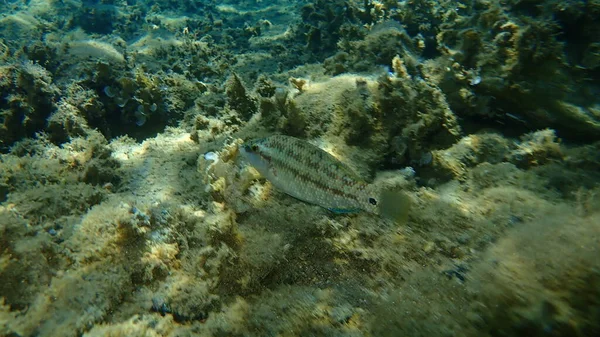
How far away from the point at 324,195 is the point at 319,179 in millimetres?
125

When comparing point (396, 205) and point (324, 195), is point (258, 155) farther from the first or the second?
point (396, 205)

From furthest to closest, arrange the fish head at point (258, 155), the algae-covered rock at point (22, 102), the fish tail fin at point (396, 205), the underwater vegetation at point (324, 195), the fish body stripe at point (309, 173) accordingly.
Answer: the algae-covered rock at point (22, 102) < the fish head at point (258, 155) < the fish body stripe at point (309, 173) < the fish tail fin at point (396, 205) < the underwater vegetation at point (324, 195)

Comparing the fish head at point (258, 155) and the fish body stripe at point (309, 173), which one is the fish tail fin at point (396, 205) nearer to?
the fish body stripe at point (309, 173)

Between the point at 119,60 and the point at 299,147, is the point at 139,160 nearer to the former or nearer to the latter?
the point at 299,147

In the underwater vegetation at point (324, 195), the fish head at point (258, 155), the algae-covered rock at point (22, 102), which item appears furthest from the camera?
the algae-covered rock at point (22, 102)

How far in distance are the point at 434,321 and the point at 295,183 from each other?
1279 mm

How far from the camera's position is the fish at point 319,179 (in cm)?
214

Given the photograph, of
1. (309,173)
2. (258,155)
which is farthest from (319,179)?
(258,155)

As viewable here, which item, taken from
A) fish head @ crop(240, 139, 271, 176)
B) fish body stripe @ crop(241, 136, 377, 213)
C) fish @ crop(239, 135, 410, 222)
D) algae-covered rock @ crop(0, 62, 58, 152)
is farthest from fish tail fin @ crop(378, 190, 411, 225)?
algae-covered rock @ crop(0, 62, 58, 152)

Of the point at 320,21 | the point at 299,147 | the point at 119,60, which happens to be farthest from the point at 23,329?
the point at 320,21

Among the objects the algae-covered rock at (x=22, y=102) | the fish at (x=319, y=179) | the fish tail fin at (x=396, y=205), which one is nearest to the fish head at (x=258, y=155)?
the fish at (x=319, y=179)

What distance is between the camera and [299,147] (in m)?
2.46

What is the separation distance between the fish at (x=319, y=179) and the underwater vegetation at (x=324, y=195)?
3 cm

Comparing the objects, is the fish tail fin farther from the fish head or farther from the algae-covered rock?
the algae-covered rock
